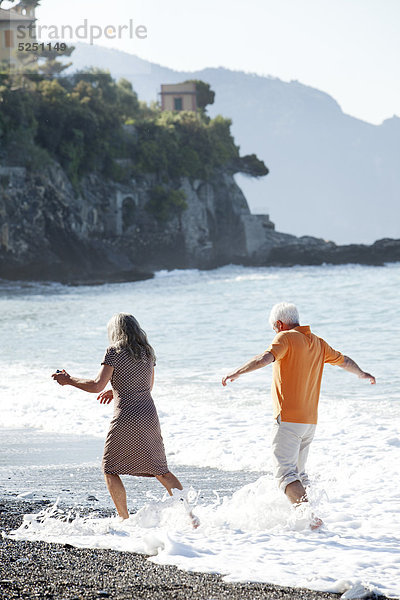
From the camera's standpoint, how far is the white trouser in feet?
15.0

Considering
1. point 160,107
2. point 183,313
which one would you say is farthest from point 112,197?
point 183,313

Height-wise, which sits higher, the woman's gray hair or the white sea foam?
the woman's gray hair

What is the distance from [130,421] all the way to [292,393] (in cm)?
101

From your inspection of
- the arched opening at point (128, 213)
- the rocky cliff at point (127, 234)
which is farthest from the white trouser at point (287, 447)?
the arched opening at point (128, 213)

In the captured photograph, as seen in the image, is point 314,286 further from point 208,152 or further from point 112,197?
point 208,152

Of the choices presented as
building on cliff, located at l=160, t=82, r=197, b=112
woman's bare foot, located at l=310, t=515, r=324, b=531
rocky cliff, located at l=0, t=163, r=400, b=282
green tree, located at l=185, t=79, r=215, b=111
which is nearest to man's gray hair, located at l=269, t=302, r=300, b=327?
woman's bare foot, located at l=310, t=515, r=324, b=531

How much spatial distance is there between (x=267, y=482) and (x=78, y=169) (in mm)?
49535

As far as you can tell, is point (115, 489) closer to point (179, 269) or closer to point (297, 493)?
point (297, 493)

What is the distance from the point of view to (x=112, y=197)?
55156 millimetres

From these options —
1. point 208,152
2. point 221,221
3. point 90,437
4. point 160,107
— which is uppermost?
point 160,107

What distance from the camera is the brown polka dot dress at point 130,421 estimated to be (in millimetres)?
4555

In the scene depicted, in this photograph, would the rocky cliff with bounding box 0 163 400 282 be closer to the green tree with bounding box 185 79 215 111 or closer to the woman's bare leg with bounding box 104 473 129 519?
the green tree with bounding box 185 79 215 111

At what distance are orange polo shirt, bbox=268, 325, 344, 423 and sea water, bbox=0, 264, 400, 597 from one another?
22.4 inches

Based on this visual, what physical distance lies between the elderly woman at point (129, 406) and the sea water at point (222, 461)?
0.32m
